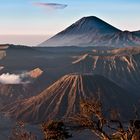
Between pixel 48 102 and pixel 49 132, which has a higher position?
pixel 49 132

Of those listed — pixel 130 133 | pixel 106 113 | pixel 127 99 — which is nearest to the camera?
pixel 130 133

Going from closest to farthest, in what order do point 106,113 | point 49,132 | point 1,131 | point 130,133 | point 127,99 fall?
1. point 130,133
2. point 49,132
3. point 1,131
4. point 106,113
5. point 127,99

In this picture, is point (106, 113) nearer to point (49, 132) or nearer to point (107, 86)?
point (107, 86)

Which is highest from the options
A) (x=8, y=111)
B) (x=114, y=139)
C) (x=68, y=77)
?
(x=114, y=139)

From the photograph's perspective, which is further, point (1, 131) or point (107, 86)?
point (107, 86)

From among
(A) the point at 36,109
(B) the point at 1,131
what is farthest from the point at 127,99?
(B) the point at 1,131

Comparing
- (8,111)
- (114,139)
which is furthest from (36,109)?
(114,139)

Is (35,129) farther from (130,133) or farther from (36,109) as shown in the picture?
(130,133)
